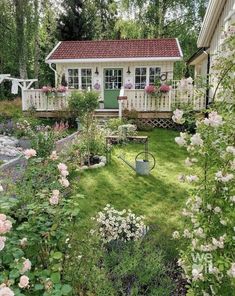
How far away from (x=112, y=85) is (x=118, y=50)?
5.54 feet

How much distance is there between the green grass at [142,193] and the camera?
16.0ft

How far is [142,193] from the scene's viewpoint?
616cm

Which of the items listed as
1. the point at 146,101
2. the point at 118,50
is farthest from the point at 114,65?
the point at 146,101

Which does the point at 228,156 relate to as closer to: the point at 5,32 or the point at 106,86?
the point at 106,86

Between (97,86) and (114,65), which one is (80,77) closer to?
(97,86)

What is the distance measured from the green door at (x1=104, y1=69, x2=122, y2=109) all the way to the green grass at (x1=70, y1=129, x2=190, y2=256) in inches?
303

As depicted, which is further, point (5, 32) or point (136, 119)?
point (5, 32)

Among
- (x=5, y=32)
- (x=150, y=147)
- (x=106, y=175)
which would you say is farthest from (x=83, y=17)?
(x=106, y=175)

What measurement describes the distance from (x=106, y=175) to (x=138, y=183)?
0.78 meters

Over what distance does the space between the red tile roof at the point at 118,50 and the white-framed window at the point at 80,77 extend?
0.67 m

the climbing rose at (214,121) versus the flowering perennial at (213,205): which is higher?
the climbing rose at (214,121)

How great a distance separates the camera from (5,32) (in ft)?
73.3

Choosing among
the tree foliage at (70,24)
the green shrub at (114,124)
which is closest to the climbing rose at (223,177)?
the green shrub at (114,124)

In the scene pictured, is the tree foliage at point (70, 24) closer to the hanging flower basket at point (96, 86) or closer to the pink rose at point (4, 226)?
the hanging flower basket at point (96, 86)
